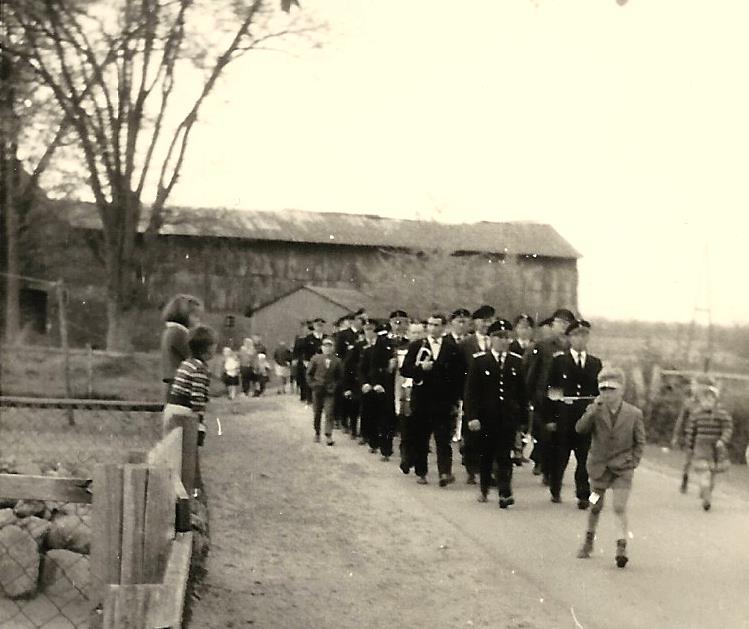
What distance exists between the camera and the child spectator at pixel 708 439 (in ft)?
27.3

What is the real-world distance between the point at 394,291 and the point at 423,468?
13.8 meters

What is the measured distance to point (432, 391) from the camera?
37.2 feet

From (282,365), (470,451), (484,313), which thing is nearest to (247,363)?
(282,365)

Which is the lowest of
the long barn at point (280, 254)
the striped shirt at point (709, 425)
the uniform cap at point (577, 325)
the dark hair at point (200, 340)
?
the striped shirt at point (709, 425)

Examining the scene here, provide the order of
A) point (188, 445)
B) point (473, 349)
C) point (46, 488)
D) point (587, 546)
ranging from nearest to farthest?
point (46, 488), point (188, 445), point (587, 546), point (473, 349)

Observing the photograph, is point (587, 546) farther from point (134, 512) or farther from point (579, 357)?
point (134, 512)

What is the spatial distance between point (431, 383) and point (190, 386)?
4.49 meters

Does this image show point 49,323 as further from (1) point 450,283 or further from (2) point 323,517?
(2) point 323,517

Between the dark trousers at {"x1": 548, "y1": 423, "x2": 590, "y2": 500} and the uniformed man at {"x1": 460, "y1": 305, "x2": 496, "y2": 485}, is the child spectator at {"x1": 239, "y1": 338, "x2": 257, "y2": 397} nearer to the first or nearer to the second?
the uniformed man at {"x1": 460, "y1": 305, "x2": 496, "y2": 485}

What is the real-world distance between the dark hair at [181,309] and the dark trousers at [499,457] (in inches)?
133

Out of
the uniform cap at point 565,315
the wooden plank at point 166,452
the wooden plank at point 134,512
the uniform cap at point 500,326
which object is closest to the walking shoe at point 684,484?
the uniform cap at point 565,315

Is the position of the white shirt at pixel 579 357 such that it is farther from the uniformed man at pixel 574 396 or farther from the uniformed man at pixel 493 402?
the uniformed man at pixel 493 402

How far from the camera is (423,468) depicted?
37.2 feet

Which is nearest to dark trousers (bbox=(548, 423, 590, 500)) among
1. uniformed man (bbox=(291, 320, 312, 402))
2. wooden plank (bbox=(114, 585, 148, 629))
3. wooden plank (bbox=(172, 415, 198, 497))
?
wooden plank (bbox=(172, 415, 198, 497))
